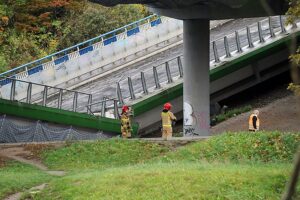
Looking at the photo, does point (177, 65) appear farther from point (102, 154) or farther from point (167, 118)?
point (102, 154)

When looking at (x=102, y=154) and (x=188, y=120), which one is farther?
(x=188, y=120)

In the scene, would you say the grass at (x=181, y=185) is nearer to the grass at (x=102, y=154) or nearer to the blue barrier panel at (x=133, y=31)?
the grass at (x=102, y=154)

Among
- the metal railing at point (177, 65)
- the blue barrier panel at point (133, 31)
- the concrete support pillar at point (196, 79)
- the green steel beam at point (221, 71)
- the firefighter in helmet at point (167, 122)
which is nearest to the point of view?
the firefighter in helmet at point (167, 122)

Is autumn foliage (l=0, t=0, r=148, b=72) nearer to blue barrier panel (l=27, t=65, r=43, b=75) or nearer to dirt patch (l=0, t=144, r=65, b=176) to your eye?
blue barrier panel (l=27, t=65, r=43, b=75)

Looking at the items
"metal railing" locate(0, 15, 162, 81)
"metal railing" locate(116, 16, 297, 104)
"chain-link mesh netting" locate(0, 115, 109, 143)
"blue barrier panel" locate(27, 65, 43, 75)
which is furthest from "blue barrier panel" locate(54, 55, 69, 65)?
"chain-link mesh netting" locate(0, 115, 109, 143)

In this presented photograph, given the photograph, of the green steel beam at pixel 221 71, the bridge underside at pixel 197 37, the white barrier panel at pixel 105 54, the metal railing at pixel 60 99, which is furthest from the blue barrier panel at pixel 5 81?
the green steel beam at pixel 221 71

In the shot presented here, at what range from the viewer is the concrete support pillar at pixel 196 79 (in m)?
25.3

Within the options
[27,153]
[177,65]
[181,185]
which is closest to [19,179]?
[181,185]

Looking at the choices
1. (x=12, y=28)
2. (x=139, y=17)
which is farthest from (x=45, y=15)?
(x=139, y=17)

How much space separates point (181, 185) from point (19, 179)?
4.82 meters

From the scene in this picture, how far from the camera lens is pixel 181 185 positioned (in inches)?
429

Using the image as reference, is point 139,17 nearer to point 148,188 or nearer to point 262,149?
point 262,149

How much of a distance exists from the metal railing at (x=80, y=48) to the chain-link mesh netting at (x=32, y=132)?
598 cm

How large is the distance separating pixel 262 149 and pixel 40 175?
5114 mm
